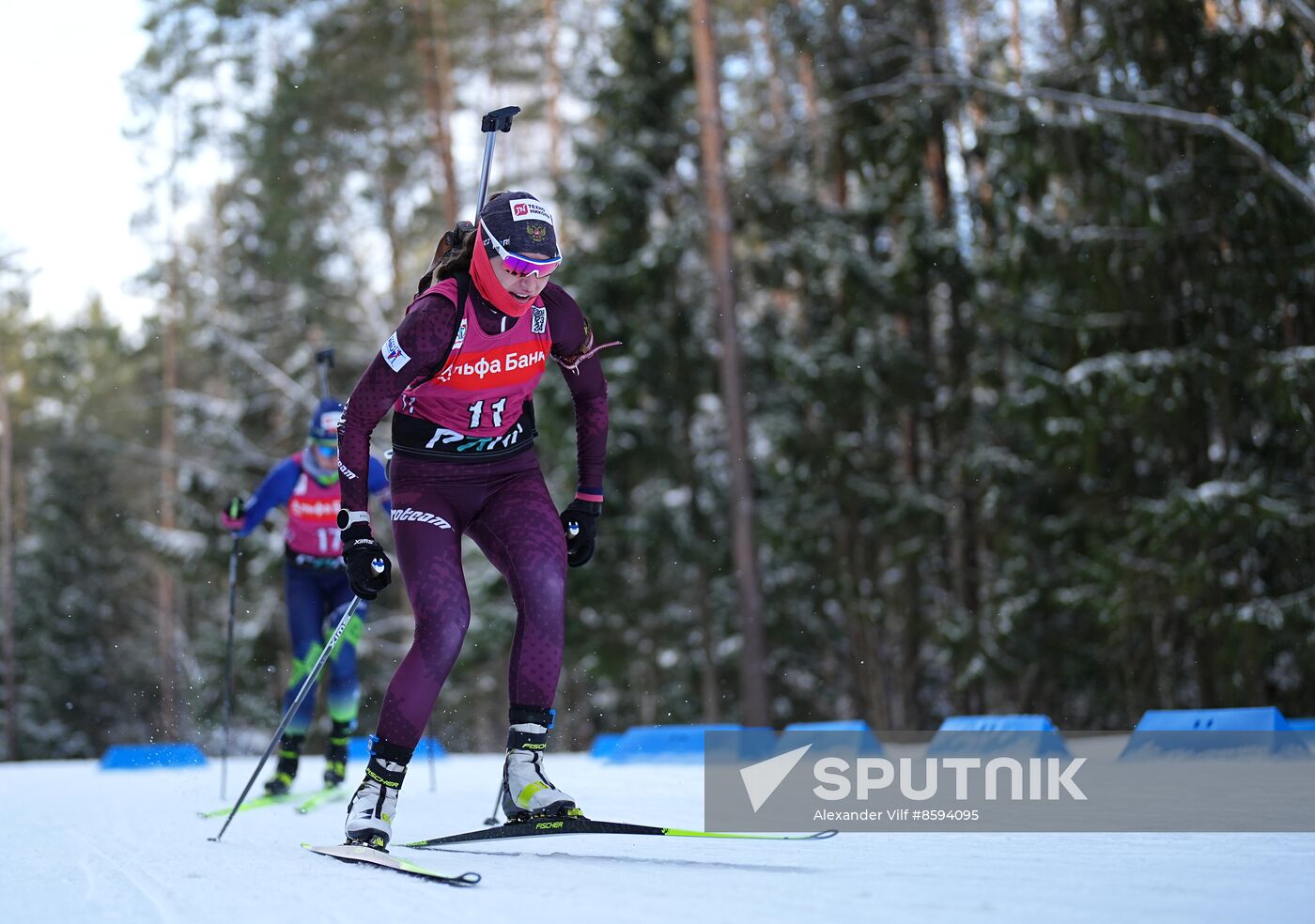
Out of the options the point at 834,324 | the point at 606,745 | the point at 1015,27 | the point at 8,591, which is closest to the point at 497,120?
the point at 606,745

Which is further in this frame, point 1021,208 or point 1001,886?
point 1021,208

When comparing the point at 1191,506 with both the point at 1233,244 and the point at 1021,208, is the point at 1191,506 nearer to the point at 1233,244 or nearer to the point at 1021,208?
the point at 1233,244

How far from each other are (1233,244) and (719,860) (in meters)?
11.2

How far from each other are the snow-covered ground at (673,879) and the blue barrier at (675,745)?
4.18 metres

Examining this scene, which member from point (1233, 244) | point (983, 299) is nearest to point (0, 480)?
point (983, 299)

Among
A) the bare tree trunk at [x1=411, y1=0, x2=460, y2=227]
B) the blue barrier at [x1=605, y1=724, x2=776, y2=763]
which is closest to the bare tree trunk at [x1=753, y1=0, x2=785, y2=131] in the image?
the bare tree trunk at [x1=411, y1=0, x2=460, y2=227]

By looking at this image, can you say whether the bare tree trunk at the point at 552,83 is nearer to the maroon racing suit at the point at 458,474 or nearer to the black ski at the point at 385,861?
the maroon racing suit at the point at 458,474

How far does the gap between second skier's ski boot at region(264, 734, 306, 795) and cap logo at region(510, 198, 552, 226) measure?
3978 mm

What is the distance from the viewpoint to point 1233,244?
42.0 feet

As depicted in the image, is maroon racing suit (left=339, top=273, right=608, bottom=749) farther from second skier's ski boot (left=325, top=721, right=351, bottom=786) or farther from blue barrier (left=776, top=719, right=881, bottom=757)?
blue barrier (left=776, top=719, right=881, bottom=757)

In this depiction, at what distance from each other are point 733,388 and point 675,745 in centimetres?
667

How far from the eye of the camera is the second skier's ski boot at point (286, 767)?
6.80 m

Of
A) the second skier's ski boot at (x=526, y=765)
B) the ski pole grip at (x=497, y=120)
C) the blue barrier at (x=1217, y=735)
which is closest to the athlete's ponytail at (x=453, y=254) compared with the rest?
the ski pole grip at (x=497, y=120)

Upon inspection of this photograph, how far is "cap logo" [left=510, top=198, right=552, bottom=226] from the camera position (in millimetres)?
4008
